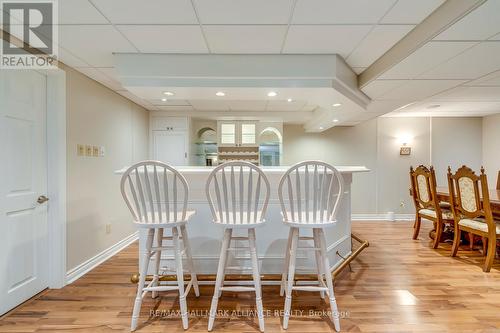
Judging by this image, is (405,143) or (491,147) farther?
(405,143)

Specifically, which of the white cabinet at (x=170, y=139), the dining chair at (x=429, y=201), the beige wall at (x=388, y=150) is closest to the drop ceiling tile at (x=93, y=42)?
the white cabinet at (x=170, y=139)

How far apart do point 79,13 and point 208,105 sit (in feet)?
8.79

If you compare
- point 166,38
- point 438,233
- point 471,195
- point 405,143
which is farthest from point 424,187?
point 166,38

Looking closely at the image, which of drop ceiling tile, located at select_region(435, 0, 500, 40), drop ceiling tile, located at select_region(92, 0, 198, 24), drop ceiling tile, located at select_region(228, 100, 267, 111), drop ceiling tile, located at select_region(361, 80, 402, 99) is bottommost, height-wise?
drop ceiling tile, located at select_region(361, 80, 402, 99)

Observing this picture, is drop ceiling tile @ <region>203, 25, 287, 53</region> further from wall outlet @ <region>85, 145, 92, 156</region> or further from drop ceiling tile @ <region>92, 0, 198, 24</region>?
wall outlet @ <region>85, 145, 92, 156</region>

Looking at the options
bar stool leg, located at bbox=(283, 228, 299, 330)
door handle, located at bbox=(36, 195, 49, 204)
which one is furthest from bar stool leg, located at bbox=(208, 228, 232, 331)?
door handle, located at bbox=(36, 195, 49, 204)

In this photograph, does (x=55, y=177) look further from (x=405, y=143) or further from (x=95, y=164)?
(x=405, y=143)

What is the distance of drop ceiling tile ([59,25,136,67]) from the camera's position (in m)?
Answer: 2.09

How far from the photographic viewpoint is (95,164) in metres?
3.18

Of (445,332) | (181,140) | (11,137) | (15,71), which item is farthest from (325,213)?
(181,140)

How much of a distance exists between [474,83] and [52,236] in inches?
188

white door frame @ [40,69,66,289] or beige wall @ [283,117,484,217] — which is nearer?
white door frame @ [40,69,66,289]

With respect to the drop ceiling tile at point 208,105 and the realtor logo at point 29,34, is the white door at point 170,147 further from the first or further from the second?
the realtor logo at point 29,34

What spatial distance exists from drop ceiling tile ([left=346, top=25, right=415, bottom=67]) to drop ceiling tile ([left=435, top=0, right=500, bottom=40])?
285mm
